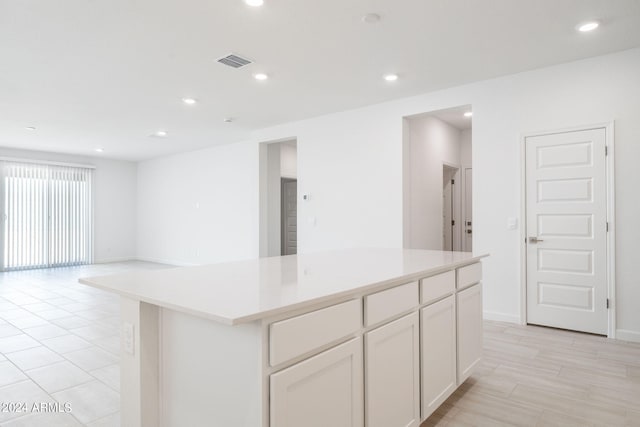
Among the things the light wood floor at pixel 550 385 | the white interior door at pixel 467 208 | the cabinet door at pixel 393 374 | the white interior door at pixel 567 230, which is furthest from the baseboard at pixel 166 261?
the cabinet door at pixel 393 374

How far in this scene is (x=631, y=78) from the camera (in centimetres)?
344

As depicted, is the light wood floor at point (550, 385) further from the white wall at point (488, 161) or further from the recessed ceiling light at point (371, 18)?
the recessed ceiling light at point (371, 18)

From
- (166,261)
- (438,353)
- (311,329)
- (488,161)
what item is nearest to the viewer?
(311,329)

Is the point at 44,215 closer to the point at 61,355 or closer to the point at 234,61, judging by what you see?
the point at 61,355

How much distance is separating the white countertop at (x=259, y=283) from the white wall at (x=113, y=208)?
→ 8814mm

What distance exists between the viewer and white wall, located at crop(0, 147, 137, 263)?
934cm

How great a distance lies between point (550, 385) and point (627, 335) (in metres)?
1.56

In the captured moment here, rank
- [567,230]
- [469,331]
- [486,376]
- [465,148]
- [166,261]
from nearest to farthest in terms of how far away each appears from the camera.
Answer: [469,331], [486,376], [567,230], [465,148], [166,261]

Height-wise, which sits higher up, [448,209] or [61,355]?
[448,209]

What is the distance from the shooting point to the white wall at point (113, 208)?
9344mm

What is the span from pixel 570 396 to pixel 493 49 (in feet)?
9.50

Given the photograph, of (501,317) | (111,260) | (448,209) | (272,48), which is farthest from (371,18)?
(111,260)

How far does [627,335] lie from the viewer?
3.44 m

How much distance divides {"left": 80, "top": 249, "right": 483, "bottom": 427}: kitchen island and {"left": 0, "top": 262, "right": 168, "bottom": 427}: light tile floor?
997 millimetres
